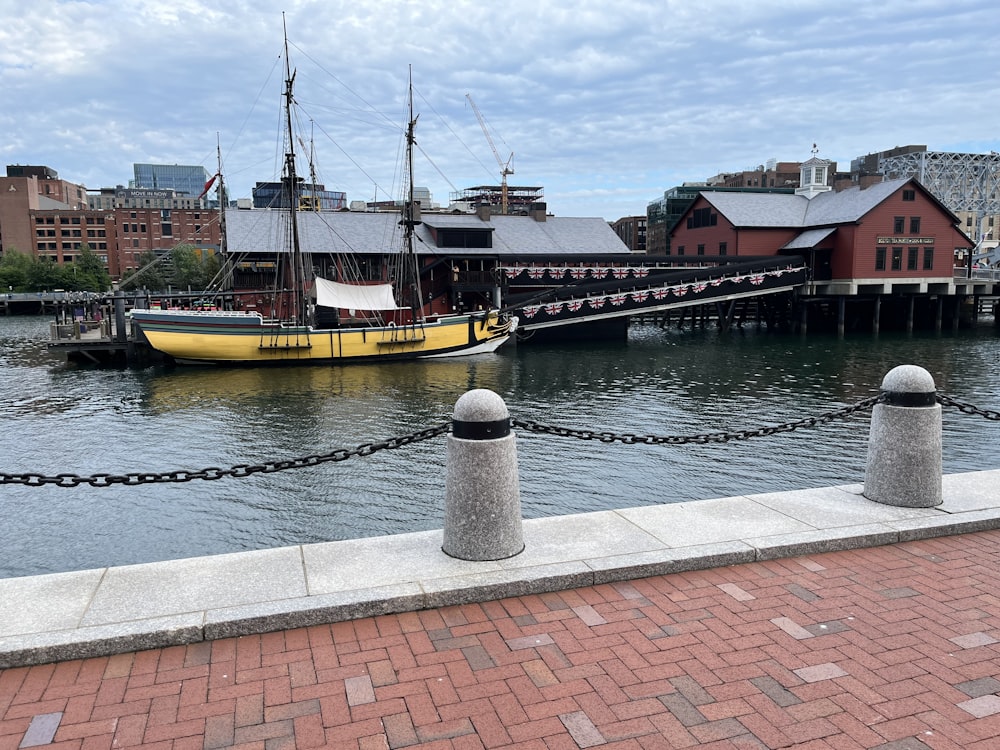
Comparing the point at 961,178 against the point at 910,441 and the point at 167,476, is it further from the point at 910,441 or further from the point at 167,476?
the point at 167,476

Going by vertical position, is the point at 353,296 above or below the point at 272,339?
above

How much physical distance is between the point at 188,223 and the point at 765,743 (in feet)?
499

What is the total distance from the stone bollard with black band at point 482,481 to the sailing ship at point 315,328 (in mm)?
33457

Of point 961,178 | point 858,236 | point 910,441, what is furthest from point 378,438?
point 961,178

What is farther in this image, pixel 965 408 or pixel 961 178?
pixel 961 178

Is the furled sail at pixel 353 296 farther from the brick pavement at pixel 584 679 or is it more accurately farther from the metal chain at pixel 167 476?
the brick pavement at pixel 584 679

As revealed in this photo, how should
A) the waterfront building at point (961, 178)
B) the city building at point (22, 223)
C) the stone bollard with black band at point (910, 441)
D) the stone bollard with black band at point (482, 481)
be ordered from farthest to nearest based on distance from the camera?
the waterfront building at point (961, 178) < the city building at point (22, 223) < the stone bollard with black band at point (910, 441) < the stone bollard with black band at point (482, 481)

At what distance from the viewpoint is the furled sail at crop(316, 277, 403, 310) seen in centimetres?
4175

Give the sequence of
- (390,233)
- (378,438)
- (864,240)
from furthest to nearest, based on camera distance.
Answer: (864,240)
(390,233)
(378,438)

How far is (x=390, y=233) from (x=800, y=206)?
36.3 metres

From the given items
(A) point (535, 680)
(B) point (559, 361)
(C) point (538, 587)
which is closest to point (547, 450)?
(C) point (538, 587)

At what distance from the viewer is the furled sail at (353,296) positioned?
41.8m

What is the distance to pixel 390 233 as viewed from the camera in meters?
53.1

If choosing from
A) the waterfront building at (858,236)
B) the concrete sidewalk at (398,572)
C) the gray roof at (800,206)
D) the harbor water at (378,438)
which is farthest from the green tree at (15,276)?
the concrete sidewalk at (398,572)
